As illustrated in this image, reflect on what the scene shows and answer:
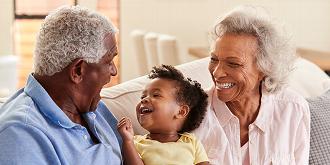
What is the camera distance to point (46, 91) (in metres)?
1.58

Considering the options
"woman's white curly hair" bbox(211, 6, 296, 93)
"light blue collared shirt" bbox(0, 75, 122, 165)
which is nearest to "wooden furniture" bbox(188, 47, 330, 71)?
"woman's white curly hair" bbox(211, 6, 296, 93)

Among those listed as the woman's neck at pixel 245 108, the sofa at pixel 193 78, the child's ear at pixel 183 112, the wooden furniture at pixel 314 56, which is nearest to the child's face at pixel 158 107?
the child's ear at pixel 183 112

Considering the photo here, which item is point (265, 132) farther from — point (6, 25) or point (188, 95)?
point (6, 25)

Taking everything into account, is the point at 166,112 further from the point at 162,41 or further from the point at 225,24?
the point at 162,41

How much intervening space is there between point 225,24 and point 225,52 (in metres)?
0.11

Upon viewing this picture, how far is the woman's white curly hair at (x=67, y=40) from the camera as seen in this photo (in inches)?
60.9

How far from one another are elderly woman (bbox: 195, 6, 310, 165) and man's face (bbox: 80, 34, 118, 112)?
1.60ft

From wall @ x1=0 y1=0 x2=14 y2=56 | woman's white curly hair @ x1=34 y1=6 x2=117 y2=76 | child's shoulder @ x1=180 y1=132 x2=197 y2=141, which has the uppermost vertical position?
woman's white curly hair @ x1=34 y1=6 x2=117 y2=76

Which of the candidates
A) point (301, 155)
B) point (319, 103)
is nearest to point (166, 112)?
point (301, 155)

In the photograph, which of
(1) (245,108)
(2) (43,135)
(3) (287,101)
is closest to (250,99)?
(1) (245,108)

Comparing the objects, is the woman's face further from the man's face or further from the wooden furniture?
the wooden furniture

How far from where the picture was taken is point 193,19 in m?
6.32

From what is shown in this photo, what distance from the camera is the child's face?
74.7 inches

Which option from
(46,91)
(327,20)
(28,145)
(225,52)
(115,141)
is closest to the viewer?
(28,145)
